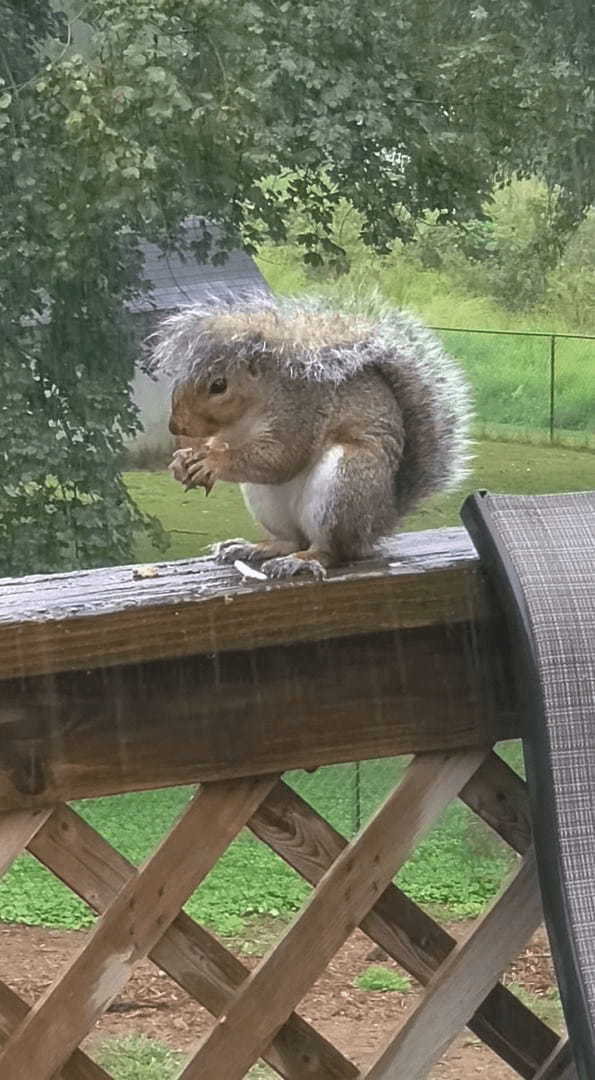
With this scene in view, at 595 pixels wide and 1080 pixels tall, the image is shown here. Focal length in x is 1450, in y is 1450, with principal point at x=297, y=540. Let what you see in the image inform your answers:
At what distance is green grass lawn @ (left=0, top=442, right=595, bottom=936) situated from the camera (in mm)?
828

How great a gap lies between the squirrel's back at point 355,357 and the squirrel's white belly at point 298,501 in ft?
0.14

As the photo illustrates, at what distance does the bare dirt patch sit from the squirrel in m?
0.23

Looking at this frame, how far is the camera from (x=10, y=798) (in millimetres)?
558

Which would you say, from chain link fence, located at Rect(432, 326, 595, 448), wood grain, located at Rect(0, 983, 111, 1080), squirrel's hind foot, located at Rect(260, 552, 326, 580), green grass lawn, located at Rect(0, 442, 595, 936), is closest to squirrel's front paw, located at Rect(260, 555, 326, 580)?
squirrel's hind foot, located at Rect(260, 552, 326, 580)

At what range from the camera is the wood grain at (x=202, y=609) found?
56 centimetres

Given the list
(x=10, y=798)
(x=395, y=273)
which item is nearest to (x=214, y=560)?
(x=10, y=798)

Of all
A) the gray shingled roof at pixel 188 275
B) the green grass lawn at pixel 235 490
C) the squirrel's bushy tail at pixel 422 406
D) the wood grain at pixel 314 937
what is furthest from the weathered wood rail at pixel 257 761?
the gray shingled roof at pixel 188 275

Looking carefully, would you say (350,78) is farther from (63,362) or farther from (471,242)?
(63,362)

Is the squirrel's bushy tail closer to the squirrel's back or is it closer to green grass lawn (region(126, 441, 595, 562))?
the squirrel's back

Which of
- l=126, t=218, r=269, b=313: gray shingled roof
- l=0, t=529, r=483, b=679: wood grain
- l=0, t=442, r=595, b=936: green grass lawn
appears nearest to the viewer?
l=0, t=529, r=483, b=679: wood grain

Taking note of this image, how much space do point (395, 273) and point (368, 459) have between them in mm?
589

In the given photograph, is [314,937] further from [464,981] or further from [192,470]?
[192,470]

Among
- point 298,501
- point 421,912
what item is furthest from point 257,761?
point 298,501

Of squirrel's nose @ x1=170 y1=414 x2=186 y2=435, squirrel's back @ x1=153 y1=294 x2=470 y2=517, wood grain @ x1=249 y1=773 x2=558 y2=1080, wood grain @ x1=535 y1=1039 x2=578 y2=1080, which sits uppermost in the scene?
squirrel's back @ x1=153 y1=294 x2=470 y2=517
